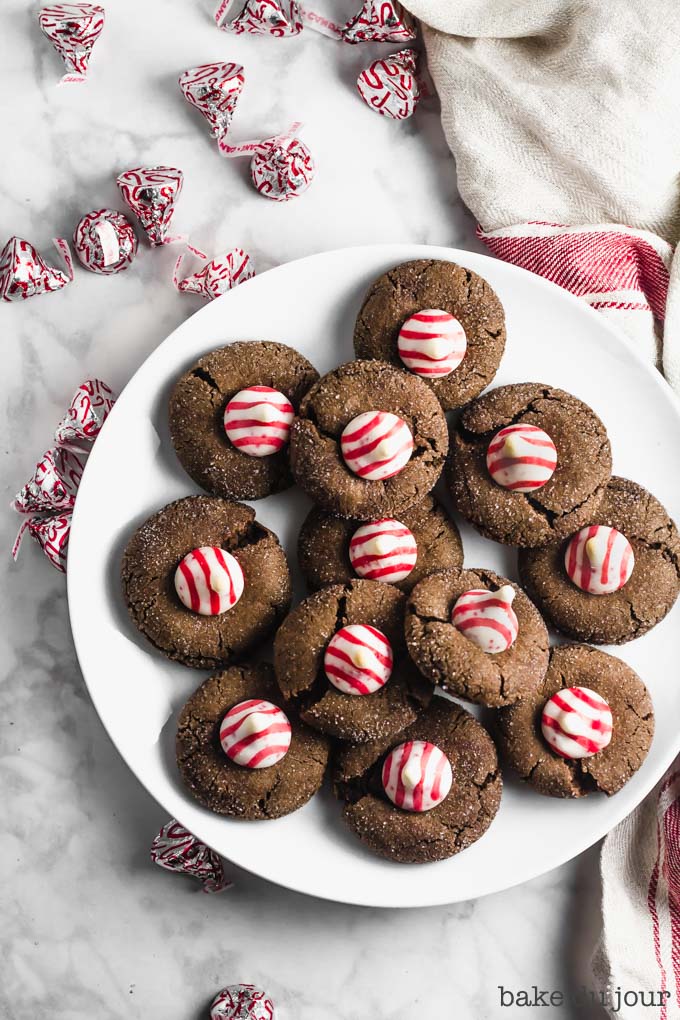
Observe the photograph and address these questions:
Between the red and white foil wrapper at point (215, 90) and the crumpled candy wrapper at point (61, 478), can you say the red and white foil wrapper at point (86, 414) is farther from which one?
the red and white foil wrapper at point (215, 90)

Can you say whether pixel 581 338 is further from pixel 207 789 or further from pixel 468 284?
pixel 207 789

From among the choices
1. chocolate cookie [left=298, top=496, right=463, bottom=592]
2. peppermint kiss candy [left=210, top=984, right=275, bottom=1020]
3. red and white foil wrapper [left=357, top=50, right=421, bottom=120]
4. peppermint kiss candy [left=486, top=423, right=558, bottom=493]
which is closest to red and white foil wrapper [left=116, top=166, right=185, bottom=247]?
red and white foil wrapper [left=357, top=50, right=421, bottom=120]

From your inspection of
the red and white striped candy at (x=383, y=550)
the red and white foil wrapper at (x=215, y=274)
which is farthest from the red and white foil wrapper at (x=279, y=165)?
the red and white striped candy at (x=383, y=550)

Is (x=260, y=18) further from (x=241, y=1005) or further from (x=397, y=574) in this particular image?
(x=241, y=1005)

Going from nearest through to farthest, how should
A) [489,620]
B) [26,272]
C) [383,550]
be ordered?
[489,620]
[383,550]
[26,272]

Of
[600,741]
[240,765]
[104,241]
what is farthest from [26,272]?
[600,741]

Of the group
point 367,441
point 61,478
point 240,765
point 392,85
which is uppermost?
point 392,85
